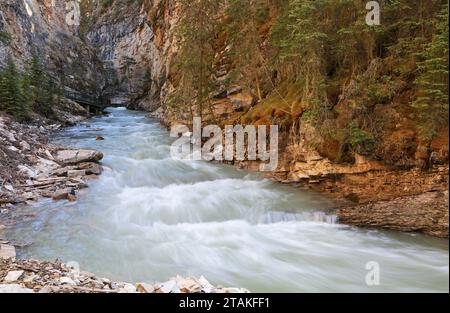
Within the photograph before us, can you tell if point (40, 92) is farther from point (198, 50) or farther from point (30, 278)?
point (30, 278)

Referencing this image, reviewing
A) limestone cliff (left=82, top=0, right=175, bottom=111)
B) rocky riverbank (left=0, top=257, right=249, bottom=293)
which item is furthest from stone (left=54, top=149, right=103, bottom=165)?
limestone cliff (left=82, top=0, right=175, bottom=111)

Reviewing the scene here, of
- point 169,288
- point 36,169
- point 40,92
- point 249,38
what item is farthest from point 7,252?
point 40,92

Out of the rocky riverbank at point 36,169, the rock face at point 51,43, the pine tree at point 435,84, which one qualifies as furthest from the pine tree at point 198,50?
the rock face at point 51,43

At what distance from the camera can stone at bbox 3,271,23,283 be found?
5.00 metres

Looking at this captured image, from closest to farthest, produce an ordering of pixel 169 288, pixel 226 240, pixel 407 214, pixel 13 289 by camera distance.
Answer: pixel 13 289 → pixel 169 288 → pixel 226 240 → pixel 407 214

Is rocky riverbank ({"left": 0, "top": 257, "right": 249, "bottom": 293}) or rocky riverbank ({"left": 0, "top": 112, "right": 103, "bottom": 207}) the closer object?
rocky riverbank ({"left": 0, "top": 257, "right": 249, "bottom": 293})

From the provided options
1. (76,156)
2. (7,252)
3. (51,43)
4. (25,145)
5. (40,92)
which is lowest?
(7,252)

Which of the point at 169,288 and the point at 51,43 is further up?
the point at 51,43

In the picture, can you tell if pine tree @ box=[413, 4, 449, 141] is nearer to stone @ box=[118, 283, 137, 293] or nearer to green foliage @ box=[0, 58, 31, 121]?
stone @ box=[118, 283, 137, 293]

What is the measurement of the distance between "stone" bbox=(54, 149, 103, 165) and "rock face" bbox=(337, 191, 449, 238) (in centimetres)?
885

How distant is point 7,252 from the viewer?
6367mm

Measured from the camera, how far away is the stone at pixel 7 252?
243 inches

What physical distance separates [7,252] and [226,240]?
166 inches

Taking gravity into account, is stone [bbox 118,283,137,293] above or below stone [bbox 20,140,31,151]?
below
